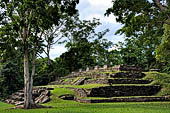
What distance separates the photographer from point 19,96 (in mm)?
21812

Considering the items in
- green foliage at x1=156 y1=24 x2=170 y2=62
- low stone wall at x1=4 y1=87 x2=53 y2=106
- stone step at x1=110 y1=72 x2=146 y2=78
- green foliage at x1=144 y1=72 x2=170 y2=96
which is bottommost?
low stone wall at x1=4 y1=87 x2=53 y2=106

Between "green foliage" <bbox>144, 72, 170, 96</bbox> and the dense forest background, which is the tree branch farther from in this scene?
"green foliage" <bbox>144, 72, 170, 96</bbox>

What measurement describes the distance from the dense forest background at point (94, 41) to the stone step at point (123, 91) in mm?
2621

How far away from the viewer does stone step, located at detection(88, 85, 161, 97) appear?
19.3 m

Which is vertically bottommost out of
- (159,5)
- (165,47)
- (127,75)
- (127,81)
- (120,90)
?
(120,90)

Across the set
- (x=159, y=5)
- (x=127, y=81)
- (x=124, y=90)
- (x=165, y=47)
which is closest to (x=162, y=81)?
(x=127, y=81)

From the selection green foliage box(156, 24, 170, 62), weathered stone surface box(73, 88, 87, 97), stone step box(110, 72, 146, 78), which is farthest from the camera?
stone step box(110, 72, 146, 78)

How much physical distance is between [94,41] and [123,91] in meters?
14.6

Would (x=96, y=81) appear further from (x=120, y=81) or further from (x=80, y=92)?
(x=80, y=92)

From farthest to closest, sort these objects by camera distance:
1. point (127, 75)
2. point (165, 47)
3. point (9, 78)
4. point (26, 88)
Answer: point (9, 78)
point (127, 75)
point (165, 47)
point (26, 88)

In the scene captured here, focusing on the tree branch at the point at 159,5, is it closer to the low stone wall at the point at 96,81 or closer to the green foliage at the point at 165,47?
the green foliage at the point at 165,47

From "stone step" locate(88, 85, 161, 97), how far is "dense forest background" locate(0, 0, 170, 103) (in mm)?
2621

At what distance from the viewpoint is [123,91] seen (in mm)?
20031

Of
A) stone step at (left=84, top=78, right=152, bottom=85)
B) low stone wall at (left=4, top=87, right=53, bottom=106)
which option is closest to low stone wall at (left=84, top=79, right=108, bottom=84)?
stone step at (left=84, top=78, right=152, bottom=85)
